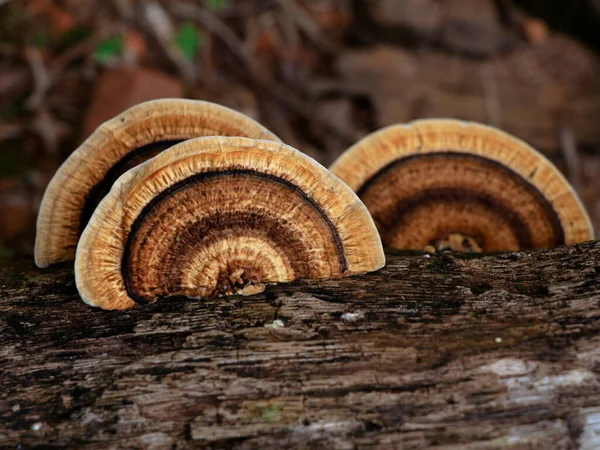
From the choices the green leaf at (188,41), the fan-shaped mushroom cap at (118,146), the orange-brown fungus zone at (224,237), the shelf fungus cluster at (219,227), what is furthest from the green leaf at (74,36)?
the orange-brown fungus zone at (224,237)

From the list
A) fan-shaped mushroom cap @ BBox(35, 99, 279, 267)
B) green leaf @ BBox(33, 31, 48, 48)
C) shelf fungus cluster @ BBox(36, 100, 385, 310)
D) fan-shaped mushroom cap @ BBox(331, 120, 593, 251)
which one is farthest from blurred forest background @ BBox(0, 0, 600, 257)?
shelf fungus cluster @ BBox(36, 100, 385, 310)

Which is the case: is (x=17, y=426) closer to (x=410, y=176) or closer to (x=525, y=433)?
(x=525, y=433)

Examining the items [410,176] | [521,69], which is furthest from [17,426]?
[521,69]

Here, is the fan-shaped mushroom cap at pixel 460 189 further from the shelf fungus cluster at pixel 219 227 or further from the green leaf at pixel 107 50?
the green leaf at pixel 107 50

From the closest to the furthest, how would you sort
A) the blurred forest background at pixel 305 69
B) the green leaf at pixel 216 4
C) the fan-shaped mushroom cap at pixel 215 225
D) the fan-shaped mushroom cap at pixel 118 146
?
the fan-shaped mushroom cap at pixel 215 225
the fan-shaped mushroom cap at pixel 118 146
the blurred forest background at pixel 305 69
the green leaf at pixel 216 4

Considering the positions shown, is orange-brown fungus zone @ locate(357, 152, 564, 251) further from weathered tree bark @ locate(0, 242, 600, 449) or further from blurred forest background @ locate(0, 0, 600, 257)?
blurred forest background @ locate(0, 0, 600, 257)

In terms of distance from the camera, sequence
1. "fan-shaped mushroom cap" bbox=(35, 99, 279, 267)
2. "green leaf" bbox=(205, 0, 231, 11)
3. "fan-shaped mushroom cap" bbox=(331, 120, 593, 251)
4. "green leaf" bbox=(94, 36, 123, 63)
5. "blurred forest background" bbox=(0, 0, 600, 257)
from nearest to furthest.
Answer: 1. "fan-shaped mushroom cap" bbox=(35, 99, 279, 267)
2. "fan-shaped mushroom cap" bbox=(331, 120, 593, 251)
3. "blurred forest background" bbox=(0, 0, 600, 257)
4. "green leaf" bbox=(94, 36, 123, 63)
5. "green leaf" bbox=(205, 0, 231, 11)
